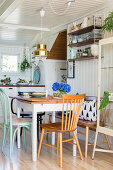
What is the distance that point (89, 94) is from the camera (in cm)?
497

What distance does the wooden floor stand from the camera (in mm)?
3355

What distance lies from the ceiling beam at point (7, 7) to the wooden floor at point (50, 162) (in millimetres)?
2535

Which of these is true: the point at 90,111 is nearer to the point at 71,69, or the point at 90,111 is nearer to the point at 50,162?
the point at 50,162

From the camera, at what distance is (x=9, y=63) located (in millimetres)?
9430

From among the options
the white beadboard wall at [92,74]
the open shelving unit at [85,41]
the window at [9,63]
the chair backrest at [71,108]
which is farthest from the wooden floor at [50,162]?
the window at [9,63]

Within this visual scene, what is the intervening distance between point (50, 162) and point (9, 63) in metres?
6.37

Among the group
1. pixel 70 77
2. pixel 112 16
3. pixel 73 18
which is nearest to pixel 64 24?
pixel 73 18

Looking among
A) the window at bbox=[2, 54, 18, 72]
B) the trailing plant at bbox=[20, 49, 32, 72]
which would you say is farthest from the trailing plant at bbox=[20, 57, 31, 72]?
the window at bbox=[2, 54, 18, 72]

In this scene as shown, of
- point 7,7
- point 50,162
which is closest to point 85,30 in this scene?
point 7,7

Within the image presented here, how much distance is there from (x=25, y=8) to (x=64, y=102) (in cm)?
222

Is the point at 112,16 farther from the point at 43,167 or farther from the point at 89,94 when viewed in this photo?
the point at 43,167

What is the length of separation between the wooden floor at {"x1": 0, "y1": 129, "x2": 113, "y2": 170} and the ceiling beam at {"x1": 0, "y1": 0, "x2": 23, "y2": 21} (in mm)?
2535

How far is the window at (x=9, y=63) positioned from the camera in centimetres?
934

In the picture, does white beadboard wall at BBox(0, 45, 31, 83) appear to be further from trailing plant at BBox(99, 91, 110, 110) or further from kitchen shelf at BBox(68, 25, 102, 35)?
trailing plant at BBox(99, 91, 110, 110)
